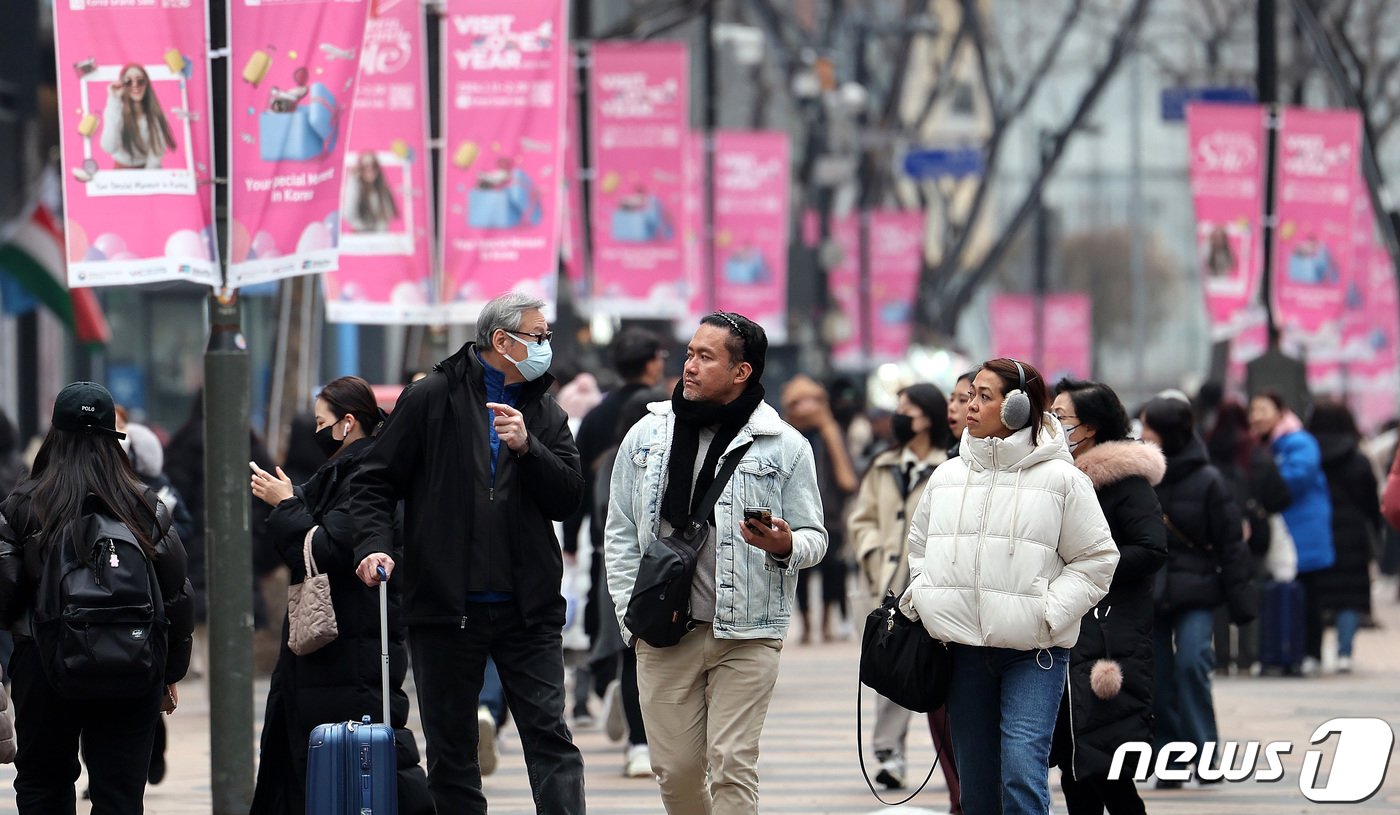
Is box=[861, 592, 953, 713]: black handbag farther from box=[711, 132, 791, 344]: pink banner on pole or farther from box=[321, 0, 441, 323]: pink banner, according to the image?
box=[711, 132, 791, 344]: pink banner on pole

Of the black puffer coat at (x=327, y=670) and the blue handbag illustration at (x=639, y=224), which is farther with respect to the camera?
the blue handbag illustration at (x=639, y=224)

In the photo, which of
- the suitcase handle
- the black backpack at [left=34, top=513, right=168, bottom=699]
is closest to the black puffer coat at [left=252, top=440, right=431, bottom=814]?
the suitcase handle

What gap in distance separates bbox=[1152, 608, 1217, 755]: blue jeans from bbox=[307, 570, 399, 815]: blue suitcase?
4415 millimetres

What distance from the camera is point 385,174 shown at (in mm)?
14125

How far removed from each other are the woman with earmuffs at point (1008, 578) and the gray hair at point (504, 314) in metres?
1.45

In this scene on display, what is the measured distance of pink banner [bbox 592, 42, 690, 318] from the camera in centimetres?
2105

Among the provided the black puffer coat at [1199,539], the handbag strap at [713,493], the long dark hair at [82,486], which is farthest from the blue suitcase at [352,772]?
the black puffer coat at [1199,539]

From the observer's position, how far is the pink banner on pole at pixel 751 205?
28.5 meters

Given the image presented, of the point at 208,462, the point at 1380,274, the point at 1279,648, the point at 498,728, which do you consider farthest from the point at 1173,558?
the point at 1380,274

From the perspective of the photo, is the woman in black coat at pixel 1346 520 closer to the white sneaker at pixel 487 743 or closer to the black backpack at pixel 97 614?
the white sneaker at pixel 487 743

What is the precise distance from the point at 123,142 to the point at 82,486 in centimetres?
212

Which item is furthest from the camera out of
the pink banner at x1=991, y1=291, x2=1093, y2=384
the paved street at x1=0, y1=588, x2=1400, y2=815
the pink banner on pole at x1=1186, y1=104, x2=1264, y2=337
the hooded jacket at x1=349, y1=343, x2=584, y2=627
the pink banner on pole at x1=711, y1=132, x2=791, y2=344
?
the pink banner at x1=991, y1=291, x2=1093, y2=384

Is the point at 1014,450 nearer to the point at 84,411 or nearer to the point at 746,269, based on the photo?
the point at 84,411

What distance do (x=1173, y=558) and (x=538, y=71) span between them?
5259mm
